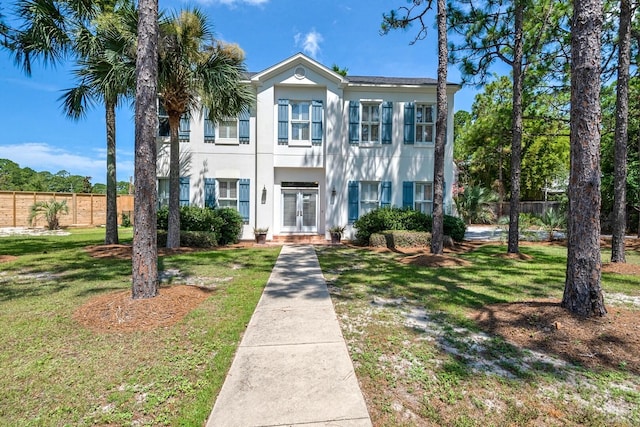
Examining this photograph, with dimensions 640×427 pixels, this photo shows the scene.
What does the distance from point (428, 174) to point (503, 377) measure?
1189 centimetres

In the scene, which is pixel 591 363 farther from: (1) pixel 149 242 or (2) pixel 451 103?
(2) pixel 451 103

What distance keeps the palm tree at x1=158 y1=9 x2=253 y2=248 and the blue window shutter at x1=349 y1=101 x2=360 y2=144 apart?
17.7 ft

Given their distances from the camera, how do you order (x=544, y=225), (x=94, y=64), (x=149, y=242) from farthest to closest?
1. (x=544, y=225)
2. (x=94, y=64)
3. (x=149, y=242)

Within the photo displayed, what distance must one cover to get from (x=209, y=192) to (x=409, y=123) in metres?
9.52

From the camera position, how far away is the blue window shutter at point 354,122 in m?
13.6

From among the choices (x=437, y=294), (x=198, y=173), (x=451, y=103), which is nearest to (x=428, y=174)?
(x=451, y=103)

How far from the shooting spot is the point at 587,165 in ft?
12.3

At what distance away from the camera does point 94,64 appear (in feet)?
26.6

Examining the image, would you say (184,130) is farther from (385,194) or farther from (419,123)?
(419,123)

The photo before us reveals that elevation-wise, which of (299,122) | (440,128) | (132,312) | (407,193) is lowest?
(132,312)

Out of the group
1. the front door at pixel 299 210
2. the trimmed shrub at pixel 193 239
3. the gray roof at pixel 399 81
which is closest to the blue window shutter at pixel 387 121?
the gray roof at pixel 399 81

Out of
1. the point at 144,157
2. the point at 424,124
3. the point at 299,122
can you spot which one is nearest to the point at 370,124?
the point at 424,124

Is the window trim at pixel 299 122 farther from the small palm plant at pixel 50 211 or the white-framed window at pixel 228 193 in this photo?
the small palm plant at pixel 50 211

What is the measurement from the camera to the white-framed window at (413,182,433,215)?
13922 mm
